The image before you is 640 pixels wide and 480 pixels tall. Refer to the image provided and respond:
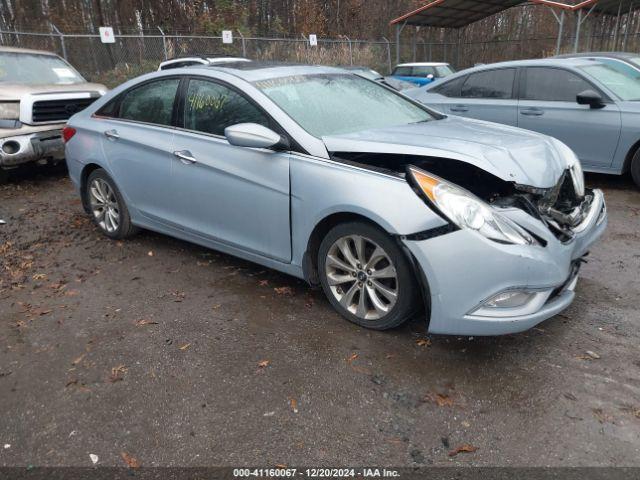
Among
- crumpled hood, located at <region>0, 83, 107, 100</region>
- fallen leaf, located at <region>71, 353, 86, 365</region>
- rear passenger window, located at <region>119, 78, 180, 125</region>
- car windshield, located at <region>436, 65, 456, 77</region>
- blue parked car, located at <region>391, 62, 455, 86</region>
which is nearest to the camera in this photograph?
fallen leaf, located at <region>71, 353, 86, 365</region>

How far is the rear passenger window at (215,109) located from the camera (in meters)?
3.76

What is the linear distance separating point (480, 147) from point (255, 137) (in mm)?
1399

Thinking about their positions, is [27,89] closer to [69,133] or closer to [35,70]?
[35,70]

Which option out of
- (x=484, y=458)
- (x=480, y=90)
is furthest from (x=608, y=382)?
(x=480, y=90)

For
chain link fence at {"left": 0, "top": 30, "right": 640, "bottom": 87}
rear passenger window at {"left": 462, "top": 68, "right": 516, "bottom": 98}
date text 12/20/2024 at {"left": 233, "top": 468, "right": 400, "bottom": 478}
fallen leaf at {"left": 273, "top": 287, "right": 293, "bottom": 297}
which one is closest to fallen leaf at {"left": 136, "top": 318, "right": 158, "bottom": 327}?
fallen leaf at {"left": 273, "top": 287, "right": 293, "bottom": 297}

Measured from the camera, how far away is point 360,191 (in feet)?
10.1

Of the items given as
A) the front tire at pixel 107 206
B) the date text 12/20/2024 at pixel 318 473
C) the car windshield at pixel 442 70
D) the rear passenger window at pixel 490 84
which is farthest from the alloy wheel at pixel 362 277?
the car windshield at pixel 442 70

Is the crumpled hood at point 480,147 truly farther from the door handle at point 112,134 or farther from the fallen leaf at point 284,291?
the door handle at point 112,134

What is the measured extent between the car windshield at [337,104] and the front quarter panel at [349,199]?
14.1 inches

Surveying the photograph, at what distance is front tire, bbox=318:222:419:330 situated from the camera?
3.04m

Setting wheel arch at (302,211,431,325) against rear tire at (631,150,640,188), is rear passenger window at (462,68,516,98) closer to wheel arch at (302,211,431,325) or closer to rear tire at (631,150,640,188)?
rear tire at (631,150,640,188)

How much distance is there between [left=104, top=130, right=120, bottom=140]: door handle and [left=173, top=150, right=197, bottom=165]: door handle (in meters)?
0.89

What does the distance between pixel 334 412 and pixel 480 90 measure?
581 cm

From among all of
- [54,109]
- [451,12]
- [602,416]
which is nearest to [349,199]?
[602,416]
